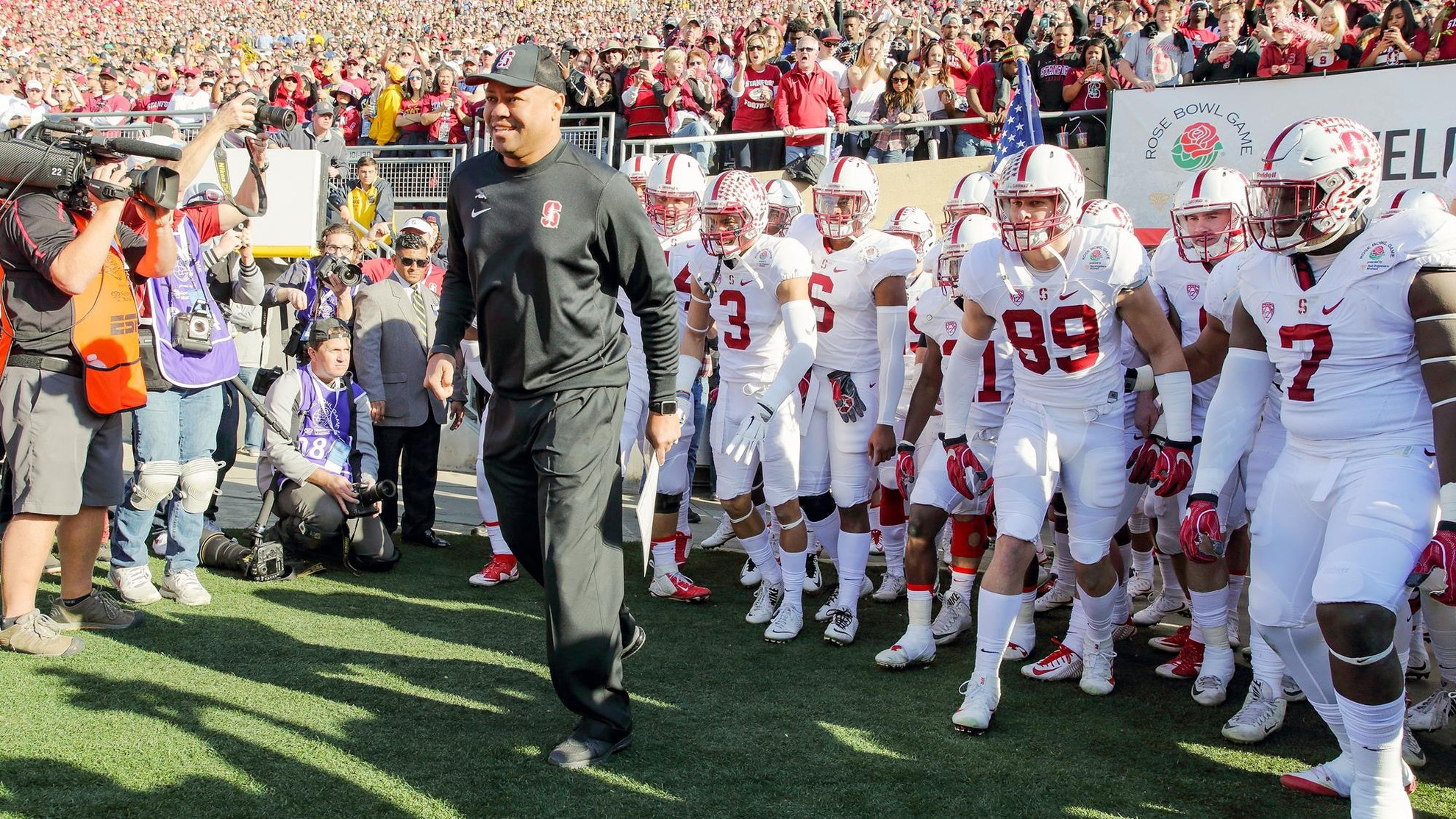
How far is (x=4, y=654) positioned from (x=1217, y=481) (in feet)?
14.2

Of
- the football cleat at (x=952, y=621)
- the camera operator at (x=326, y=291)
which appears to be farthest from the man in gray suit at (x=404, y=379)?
the football cleat at (x=952, y=621)

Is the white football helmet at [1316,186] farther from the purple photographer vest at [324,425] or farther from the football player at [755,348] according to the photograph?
the purple photographer vest at [324,425]

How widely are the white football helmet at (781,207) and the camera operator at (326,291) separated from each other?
2.46 m

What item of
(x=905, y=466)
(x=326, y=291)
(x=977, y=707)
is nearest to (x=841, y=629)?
(x=905, y=466)

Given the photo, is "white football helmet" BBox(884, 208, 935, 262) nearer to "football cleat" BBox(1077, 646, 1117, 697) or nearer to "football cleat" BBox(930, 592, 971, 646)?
"football cleat" BBox(930, 592, 971, 646)

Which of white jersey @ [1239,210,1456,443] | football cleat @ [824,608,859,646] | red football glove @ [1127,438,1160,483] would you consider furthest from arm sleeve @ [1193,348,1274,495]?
football cleat @ [824,608,859,646]

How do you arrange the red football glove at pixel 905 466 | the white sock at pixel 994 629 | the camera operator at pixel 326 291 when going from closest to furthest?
the white sock at pixel 994 629
the red football glove at pixel 905 466
the camera operator at pixel 326 291

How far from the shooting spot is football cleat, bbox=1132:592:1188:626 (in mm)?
5617

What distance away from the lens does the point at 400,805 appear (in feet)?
11.1

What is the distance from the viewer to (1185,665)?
489cm

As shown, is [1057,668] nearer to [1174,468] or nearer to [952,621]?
[952,621]

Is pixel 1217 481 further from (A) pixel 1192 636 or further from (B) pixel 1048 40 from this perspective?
(B) pixel 1048 40

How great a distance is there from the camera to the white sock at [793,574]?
5.58 m

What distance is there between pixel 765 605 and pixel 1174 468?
209 centimetres
